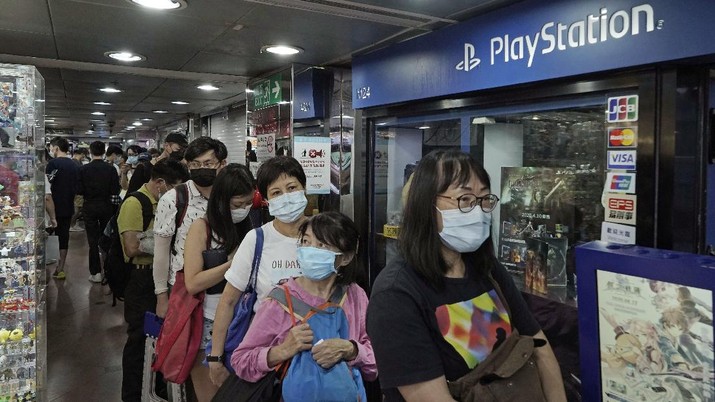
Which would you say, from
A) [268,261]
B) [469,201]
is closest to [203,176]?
[268,261]

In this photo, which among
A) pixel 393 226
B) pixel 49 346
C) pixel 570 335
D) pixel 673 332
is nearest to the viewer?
pixel 673 332

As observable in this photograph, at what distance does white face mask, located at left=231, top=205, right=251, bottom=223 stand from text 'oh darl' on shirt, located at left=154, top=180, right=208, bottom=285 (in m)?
0.26

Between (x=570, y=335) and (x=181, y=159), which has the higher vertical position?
(x=181, y=159)

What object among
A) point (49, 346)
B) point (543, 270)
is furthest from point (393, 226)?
point (49, 346)

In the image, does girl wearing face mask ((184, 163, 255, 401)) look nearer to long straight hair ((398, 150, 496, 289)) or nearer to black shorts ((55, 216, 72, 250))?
long straight hair ((398, 150, 496, 289))

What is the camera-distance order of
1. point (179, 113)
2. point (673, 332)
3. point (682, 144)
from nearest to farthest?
point (673, 332) → point (682, 144) → point (179, 113)

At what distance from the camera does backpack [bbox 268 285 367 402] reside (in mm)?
1653

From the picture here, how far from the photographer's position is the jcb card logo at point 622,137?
2.25 metres

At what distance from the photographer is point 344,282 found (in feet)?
6.23

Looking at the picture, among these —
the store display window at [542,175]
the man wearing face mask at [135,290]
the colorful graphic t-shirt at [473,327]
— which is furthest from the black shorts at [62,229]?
the colorful graphic t-shirt at [473,327]

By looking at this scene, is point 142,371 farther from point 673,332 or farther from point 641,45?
point 641,45

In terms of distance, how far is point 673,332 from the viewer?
4.71ft

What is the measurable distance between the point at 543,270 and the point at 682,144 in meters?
1.07

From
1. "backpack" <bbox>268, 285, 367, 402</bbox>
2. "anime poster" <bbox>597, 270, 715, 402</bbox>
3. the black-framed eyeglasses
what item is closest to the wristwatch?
"backpack" <bbox>268, 285, 367, 402</bbox>
